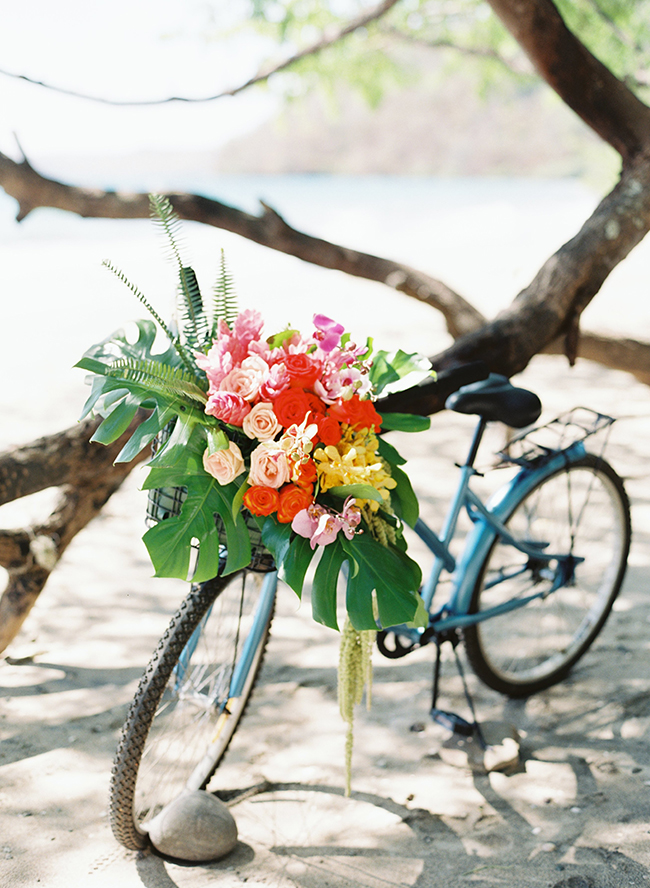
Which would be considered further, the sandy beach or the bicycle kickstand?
the bicycle kickstand

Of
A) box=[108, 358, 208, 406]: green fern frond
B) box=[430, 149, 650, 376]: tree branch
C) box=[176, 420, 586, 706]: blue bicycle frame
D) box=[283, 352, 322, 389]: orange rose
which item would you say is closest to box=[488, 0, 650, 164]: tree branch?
box=[430, 149, 650, 376]: tree branch

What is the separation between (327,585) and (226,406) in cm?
43

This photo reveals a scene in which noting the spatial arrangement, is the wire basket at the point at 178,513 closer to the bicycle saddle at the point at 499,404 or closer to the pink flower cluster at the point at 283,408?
the pink flower cluster at the point at 283,408

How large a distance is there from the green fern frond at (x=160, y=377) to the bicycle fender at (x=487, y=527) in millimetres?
1097

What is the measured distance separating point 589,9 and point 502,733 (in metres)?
5.02

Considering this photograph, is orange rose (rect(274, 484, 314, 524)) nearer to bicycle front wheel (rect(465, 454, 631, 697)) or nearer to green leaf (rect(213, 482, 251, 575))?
green leaf (rect(213, 482, 251, 575))

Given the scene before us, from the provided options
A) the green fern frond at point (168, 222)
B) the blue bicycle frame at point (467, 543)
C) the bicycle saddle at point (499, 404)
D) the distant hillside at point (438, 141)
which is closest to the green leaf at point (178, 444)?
the green fern frond at point (168, 222)

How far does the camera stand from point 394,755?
90.4 inches

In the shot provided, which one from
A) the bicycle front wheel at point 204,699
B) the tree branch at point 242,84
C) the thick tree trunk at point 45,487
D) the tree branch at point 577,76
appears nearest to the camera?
the bicycle front wheel at point 204,699

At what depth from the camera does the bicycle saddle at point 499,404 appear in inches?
83.0

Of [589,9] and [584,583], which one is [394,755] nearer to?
[584,583]

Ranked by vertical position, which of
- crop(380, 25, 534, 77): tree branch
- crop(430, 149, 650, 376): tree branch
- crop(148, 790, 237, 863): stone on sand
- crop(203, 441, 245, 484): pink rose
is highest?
crop(380, 25, 534, 77): tree branch

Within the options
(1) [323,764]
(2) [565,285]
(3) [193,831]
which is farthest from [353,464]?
(2) [565,285]

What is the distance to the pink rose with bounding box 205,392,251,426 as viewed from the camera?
1.44 metres
